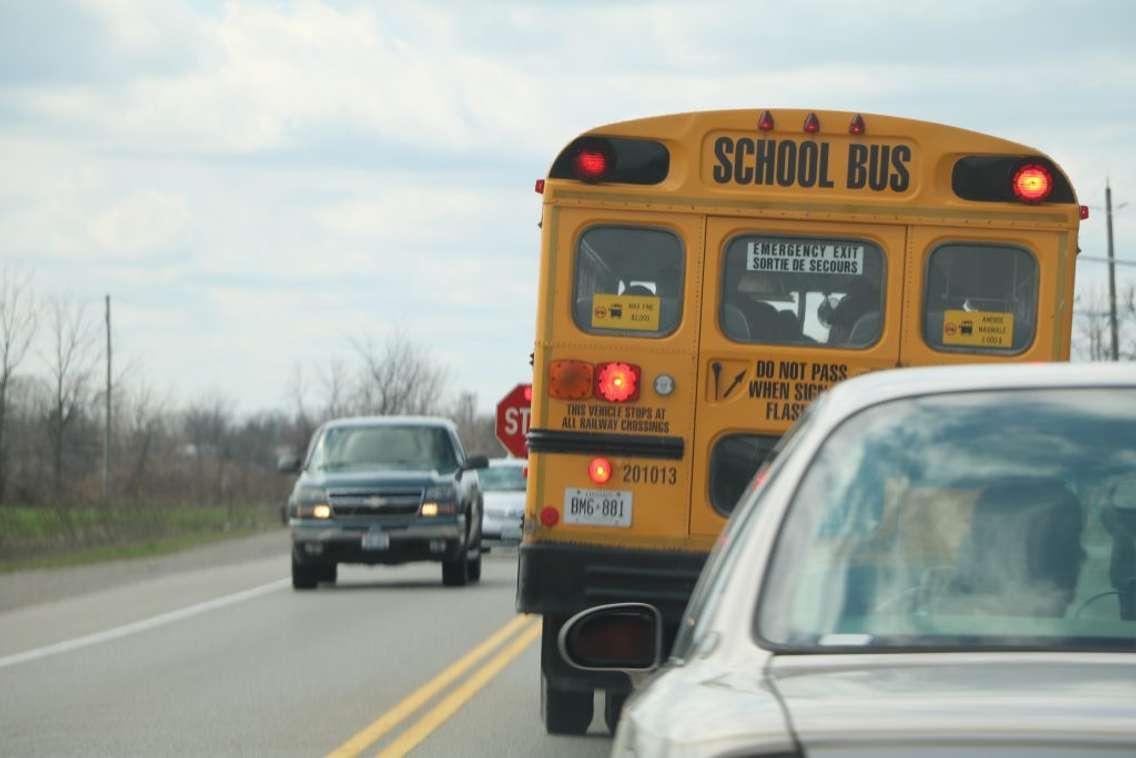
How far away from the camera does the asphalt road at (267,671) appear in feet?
35.9

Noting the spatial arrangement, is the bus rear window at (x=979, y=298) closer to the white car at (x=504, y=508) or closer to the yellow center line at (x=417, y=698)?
the yellow center line at (x=417, y=698)

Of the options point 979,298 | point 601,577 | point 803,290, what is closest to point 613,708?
point 601,577

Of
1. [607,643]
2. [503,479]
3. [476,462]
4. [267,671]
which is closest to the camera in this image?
[607,643]

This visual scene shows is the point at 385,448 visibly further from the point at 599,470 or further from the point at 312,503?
the point at 599,470

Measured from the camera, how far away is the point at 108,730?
440 inches

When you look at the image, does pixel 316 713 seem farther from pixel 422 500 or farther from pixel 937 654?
pixel 422 500

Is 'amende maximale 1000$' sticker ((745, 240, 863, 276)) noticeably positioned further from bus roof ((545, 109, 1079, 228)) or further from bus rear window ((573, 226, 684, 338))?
bus rear window ((573, 226, 684, 338))

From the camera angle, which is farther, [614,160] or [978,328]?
[614,160]

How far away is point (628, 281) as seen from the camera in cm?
1014

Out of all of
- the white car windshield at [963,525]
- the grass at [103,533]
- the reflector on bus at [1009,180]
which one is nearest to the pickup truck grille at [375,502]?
the grass at [103,533]

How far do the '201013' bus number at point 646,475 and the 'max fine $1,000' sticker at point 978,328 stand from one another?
1485 mm

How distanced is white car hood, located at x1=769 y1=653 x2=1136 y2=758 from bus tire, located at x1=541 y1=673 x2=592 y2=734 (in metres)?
7.45

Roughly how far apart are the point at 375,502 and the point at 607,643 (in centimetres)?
1759

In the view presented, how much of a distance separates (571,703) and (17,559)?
20669 millimetres
